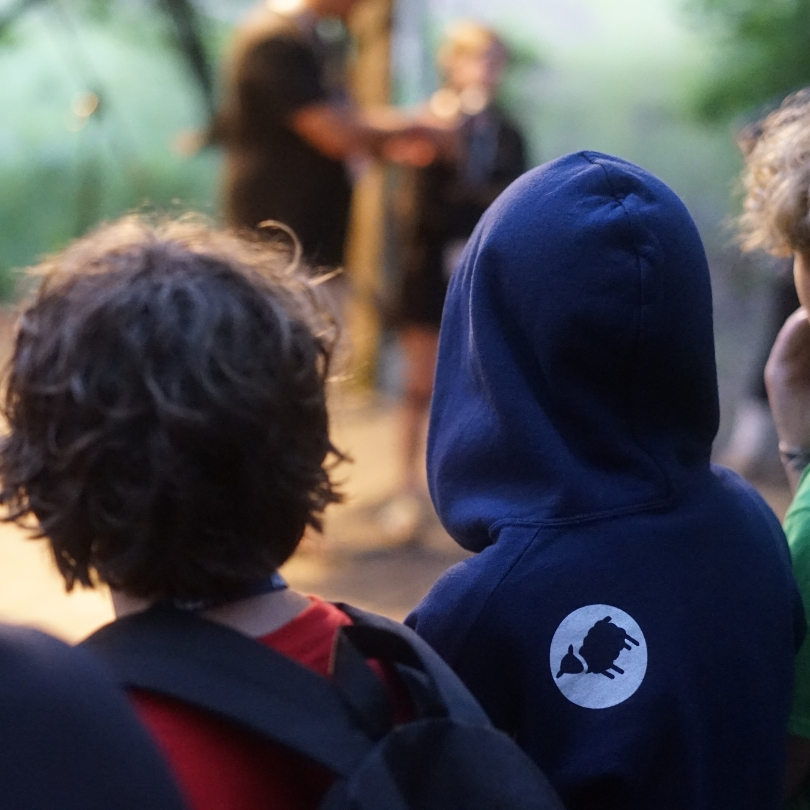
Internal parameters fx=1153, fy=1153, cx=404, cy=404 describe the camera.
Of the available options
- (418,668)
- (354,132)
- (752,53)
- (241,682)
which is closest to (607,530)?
(418,668)

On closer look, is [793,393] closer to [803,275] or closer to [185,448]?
[803,275]

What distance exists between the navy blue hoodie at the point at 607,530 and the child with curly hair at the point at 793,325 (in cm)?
9

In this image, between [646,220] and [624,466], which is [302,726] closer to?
[624,466]

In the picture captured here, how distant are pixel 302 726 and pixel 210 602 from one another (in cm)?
18

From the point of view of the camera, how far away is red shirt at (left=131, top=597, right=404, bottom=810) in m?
0.93

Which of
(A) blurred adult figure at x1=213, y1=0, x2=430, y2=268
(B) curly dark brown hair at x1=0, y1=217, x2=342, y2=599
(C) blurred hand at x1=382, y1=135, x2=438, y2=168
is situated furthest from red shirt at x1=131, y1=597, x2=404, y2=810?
(C) blurred hand at x1=382, y1=135, x2=438, y2=168

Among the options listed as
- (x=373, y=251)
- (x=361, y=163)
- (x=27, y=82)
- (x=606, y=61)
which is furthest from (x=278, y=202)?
(x=27, y=82)

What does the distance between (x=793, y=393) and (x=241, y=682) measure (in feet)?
3.49

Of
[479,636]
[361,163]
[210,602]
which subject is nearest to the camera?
[210,602]

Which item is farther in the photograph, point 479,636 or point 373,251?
point 373,251

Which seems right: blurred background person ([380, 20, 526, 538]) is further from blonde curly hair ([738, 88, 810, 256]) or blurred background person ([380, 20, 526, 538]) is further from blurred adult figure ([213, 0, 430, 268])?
blonde curly hair ([738, 88, 810, 256])

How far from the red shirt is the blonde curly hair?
906mm

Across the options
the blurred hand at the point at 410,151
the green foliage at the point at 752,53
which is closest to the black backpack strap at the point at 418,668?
the blurred hand at the point at 410,151

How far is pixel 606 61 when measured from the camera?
6422mm
